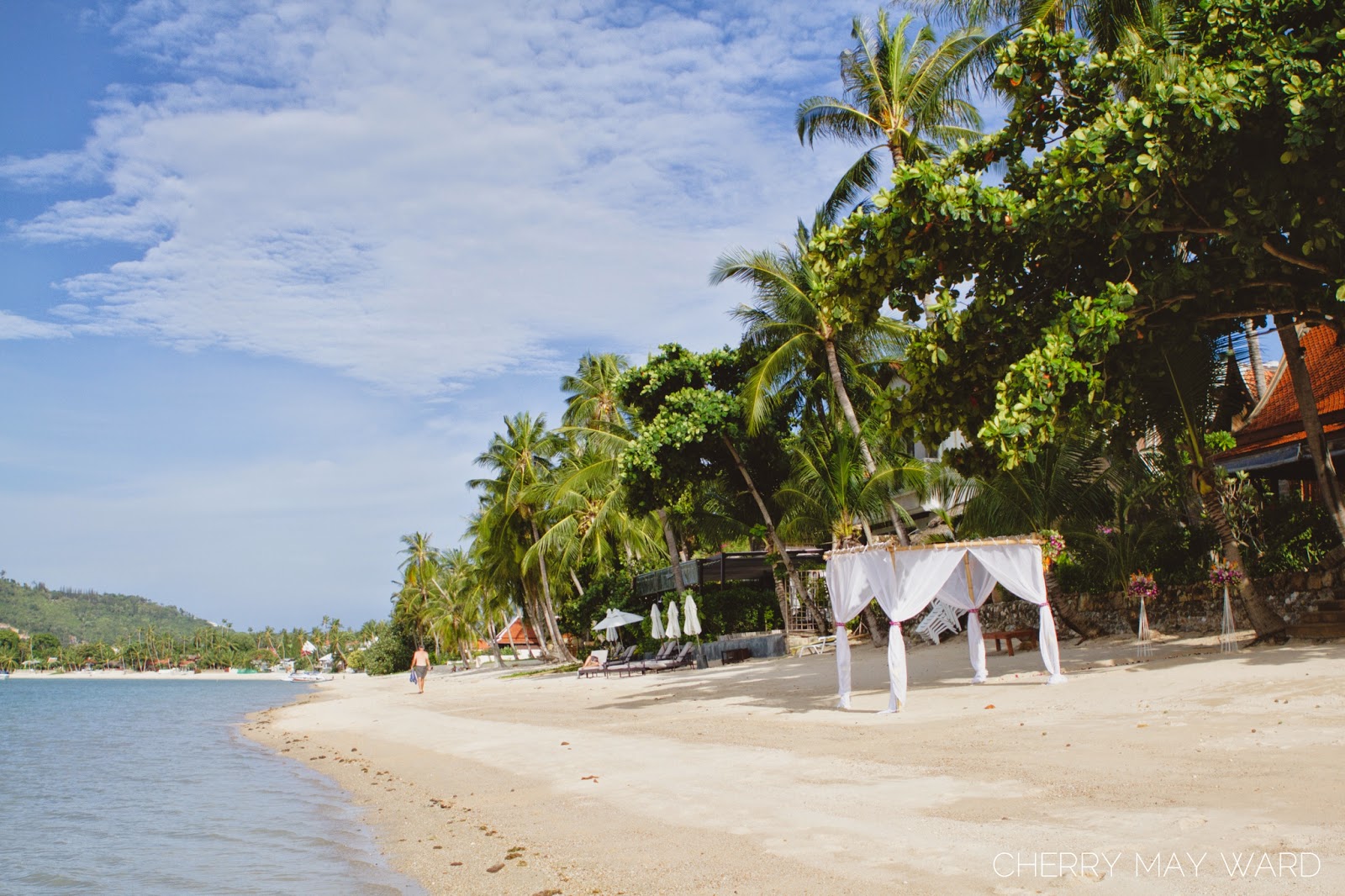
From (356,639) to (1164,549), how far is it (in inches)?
4823

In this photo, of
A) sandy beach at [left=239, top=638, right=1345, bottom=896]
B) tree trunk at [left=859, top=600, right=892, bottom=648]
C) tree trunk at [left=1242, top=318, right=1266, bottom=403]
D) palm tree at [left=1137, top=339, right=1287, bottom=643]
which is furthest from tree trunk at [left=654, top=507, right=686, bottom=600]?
palm tree at [left=1137, top=339, right=1287, bottom=643]

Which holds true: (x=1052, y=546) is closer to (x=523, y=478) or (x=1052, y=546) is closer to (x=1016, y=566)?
(x=1016, y=566)

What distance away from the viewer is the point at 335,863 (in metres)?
8.12

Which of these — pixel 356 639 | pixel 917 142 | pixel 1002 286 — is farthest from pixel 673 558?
pixel 356 639

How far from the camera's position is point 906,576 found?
13.1 meters

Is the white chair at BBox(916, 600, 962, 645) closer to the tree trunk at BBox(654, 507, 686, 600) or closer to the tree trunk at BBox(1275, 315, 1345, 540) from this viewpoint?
the tree trunk at BBox(654, 507, 686, 600)

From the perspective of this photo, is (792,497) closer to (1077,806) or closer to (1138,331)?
(1138,331)

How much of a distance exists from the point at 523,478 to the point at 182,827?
30465mm

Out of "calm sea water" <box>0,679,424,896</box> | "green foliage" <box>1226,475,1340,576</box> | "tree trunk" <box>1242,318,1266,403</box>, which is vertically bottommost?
"calm sea water" <box>0,679,424,896</box>

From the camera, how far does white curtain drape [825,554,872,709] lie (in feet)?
43.4

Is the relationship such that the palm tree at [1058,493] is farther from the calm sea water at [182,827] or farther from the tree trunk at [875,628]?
the calm sea water at [182,827]

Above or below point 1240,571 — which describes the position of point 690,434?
above

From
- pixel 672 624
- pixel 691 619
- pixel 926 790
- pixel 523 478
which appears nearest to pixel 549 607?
pixel 523 478

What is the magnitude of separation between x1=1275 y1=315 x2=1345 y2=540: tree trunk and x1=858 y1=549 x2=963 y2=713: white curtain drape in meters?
5.19
